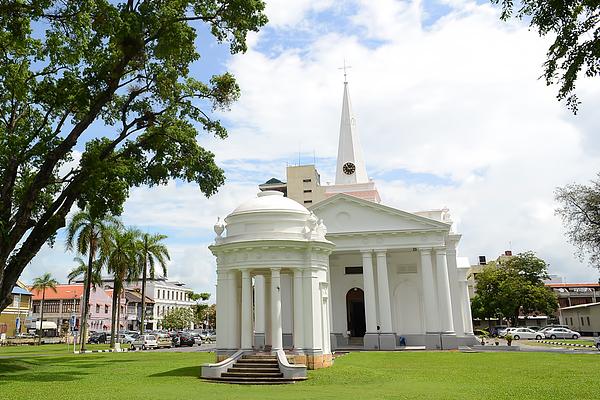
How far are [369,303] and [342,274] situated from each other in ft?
15.1

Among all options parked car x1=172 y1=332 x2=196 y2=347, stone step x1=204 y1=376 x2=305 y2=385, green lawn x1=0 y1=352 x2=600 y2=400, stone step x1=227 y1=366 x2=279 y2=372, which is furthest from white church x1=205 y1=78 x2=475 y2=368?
parked car x1=172 y1=332 x2=196 y2=347

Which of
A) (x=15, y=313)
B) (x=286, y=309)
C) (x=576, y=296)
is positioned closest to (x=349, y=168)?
(x=286, y=309)

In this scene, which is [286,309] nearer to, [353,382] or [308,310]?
[308,310]

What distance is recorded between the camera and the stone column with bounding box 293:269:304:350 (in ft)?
63.7

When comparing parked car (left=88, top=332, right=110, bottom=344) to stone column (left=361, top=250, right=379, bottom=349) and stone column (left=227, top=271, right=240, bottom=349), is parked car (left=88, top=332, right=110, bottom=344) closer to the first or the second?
stone column (left=361, top=250, right=379, bottom=349)

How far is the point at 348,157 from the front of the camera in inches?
1681

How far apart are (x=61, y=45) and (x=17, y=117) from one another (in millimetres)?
4102

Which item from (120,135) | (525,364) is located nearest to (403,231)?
(525,364)

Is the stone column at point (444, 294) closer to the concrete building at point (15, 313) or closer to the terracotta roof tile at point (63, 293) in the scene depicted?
the concrete building at point (15, 313)

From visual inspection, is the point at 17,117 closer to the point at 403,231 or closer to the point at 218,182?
the point at 218,182

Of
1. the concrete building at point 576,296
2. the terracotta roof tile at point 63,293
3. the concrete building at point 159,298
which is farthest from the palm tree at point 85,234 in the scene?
the concrete building at point 576,296

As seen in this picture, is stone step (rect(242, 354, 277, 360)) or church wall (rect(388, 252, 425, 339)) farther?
church wall (rect(388, 252, 425, 339))

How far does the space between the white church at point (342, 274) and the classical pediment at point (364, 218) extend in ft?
0.23

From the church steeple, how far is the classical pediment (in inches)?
277
